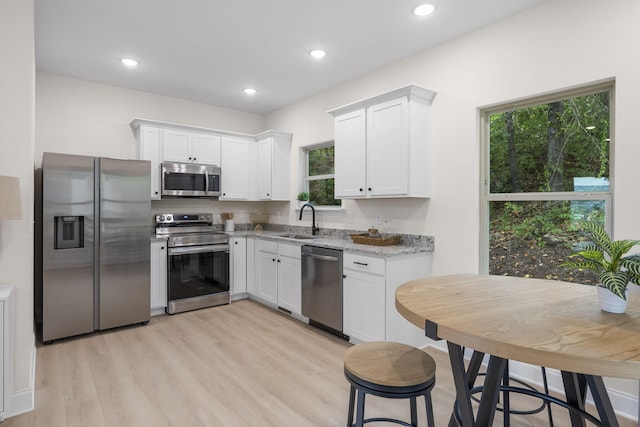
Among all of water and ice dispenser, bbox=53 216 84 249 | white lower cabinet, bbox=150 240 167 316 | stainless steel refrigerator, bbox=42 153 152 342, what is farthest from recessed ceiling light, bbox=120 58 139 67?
white lower cabinet, bbox=150 240 167 316

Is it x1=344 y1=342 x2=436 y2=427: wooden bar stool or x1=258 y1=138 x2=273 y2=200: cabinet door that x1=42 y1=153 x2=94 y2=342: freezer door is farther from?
x1=344 y1=342 x2=436 y2=427: wooden bar stool

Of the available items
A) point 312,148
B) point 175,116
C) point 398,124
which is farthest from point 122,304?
point 398,124

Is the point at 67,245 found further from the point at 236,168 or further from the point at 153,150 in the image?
the point at 236,168

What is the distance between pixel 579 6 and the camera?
2381 mm

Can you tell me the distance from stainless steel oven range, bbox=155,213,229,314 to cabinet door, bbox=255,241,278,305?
1.33ft

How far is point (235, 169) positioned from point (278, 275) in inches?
67.9

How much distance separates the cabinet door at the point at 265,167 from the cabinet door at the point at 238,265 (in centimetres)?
75

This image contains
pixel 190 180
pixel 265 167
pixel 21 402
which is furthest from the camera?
pixel 265 167


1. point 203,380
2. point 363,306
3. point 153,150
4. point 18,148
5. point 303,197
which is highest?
point 153,150

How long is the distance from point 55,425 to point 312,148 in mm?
3787

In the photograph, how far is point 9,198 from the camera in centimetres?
195

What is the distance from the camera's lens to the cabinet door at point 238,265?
15.3 feet

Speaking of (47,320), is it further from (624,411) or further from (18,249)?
(624,411)

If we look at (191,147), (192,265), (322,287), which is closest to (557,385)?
(322,287)
